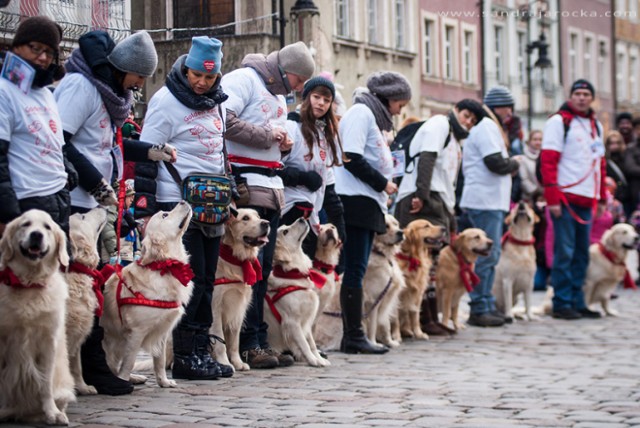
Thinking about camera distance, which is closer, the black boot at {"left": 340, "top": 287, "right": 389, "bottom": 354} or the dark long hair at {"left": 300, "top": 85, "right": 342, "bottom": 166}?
the dark long hair at {"left": 300, "top": 85, "right": 342, "bottom": 166}

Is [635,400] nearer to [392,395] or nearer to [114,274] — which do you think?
[392,395]

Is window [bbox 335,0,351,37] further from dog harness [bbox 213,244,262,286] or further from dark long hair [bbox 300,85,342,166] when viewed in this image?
dog harness [bbox 213,244,262,286]

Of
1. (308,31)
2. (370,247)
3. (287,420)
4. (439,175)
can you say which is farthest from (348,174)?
(287,420)

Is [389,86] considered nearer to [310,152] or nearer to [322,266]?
[310,152]

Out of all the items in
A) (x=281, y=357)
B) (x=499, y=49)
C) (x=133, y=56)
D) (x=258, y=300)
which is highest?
(x=499, y=49)

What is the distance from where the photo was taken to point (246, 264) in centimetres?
840

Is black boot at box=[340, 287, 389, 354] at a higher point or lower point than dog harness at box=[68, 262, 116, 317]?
lower

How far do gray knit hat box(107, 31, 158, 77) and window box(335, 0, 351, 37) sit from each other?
1184 centimetres

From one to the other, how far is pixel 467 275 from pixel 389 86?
264 centimetres

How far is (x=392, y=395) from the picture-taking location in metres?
7.45

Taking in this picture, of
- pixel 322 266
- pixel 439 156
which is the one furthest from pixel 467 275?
pixel 322 266

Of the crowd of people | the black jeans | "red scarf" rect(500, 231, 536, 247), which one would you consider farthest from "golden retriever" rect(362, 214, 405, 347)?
"red scarf" rect(500, 231, 536, 247)

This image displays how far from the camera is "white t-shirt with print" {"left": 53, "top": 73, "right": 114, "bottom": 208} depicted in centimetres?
682

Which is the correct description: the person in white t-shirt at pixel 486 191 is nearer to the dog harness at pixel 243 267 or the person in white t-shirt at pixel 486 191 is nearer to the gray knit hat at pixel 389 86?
the gray knit hat at pixel 389 86
